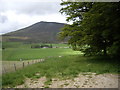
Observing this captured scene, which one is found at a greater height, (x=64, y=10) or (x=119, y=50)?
(x=64, y=10)

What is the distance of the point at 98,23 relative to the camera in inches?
239

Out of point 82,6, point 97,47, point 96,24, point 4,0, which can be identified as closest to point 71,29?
point 82,6

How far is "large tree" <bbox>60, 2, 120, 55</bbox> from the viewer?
17.0 ft

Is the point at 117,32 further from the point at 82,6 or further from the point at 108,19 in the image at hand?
the point at 82,6

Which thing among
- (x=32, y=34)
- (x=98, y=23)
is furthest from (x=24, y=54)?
(x=98, y=23)

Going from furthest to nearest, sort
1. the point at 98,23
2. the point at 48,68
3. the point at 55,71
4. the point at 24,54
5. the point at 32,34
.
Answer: the point at 24,54, the point at 32,34, the point at 48,68, the point at 98,23, the point at 55,71

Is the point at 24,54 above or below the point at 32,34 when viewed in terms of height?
below

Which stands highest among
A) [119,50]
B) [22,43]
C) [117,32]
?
[117,32]

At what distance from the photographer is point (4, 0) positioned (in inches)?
146

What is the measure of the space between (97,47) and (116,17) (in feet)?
9.98

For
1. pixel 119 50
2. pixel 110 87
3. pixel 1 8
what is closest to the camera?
pixel 110 87

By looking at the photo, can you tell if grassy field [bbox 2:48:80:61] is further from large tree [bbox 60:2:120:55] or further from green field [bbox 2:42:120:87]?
large tree [bbox 60:2:120:55]

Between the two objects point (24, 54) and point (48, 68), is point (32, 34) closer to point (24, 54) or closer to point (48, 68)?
point (48, 68)

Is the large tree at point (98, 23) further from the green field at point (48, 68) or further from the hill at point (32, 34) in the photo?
the hill at point (32, 34)
